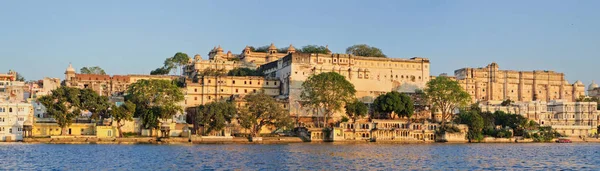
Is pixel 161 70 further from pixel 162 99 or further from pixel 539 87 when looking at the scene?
pixel 539 87

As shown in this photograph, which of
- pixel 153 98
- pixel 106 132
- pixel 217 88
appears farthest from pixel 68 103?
pixel 217 88

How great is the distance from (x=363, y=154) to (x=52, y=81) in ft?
166

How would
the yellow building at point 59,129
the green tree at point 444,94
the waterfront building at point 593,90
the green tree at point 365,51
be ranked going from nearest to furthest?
the yellow building at point 59,129 → the green tree at point 444,94 → the green tree at point 365,51 → the waterfront building at point 593,90

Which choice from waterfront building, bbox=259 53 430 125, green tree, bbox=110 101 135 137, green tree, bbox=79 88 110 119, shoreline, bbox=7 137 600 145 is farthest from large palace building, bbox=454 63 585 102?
green tree, bbox=79 88 110 119

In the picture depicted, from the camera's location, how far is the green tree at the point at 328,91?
234 feet

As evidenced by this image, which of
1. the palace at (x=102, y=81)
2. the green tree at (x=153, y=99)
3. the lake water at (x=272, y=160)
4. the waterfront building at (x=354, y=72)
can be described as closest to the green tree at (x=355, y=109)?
the waterfront building at (x=354, y=72)

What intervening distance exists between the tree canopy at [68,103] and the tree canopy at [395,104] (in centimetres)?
2887

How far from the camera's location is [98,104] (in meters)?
62.3

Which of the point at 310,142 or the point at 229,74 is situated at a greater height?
the point at 229,74

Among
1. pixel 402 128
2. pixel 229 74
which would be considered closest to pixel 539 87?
pixel 402 128

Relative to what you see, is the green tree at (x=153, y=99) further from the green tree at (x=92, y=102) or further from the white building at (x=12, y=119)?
the white building at (x=12, y=119)

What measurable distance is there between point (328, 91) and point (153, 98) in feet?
58.2

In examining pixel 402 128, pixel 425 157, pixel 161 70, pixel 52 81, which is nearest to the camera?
pixel 425 157

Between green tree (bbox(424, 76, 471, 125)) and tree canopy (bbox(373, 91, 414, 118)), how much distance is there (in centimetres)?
276
